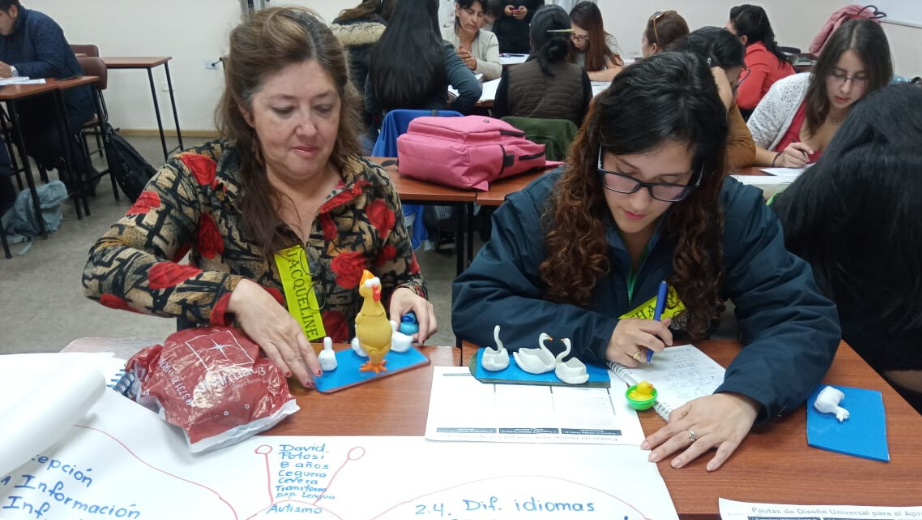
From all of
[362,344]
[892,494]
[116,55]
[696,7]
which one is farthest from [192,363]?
[696,7]

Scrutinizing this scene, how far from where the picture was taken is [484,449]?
2.91 ft

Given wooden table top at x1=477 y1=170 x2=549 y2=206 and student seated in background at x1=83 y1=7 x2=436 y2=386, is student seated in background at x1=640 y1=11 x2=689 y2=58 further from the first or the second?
student seated in background at x1=83 y1=7 x2=436 y2=386

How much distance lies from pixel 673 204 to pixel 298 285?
791 millimetres

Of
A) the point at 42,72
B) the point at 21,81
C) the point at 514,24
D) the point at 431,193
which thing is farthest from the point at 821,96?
the point at 42,72

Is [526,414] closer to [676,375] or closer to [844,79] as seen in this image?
[676,375]

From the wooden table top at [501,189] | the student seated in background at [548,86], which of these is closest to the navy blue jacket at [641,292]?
the wooden table top at [501,189]

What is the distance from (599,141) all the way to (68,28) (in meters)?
6.72

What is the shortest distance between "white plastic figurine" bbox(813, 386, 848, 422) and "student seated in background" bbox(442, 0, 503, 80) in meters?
3.58

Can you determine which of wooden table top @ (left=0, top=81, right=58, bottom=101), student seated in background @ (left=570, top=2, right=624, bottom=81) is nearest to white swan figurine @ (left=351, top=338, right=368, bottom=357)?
wooden table top @ (left=0, top=81, right=58, bottom=101)

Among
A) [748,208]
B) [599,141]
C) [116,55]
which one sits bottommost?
[116,55]

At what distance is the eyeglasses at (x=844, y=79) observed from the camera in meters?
2.30

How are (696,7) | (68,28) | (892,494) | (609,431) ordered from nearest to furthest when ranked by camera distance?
(892,494) < (609,431) < (68,28) < (696,7)

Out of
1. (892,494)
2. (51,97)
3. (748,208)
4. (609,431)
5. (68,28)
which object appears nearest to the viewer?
(892,494)

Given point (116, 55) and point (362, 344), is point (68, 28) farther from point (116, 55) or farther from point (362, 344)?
point (362, 344)
